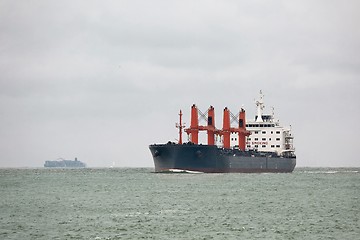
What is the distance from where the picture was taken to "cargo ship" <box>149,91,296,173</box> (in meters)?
99.8

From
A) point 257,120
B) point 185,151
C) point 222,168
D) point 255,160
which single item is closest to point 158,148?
point 185,151

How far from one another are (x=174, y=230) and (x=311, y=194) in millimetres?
30272

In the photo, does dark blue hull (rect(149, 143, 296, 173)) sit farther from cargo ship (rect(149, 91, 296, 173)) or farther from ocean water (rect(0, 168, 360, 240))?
ocean water (rect(0, 168, 360, 240))

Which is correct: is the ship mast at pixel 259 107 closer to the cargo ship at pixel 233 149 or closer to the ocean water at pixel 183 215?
the cargo ship at pixel 233 149

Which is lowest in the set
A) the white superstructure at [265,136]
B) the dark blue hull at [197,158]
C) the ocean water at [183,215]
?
the ocean water at [183,215]

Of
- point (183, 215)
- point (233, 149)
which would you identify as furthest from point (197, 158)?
point (183, 215)

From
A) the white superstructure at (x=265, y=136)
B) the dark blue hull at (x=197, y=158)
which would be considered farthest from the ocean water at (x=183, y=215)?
the white superstructure at (x=265, y=136)

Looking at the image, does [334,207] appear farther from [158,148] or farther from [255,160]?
[255,160]

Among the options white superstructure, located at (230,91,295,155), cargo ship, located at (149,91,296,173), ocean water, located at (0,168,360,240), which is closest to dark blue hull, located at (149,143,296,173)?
cargo ship, located at (149,91,296,173)

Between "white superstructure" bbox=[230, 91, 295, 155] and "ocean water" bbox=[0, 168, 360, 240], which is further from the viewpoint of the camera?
"white superstructure" bbox=[230, 91, 295, 155]

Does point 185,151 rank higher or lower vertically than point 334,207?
higher

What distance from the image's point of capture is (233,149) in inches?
4375

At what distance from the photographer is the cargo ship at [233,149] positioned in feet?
327

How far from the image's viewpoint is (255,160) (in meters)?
118
